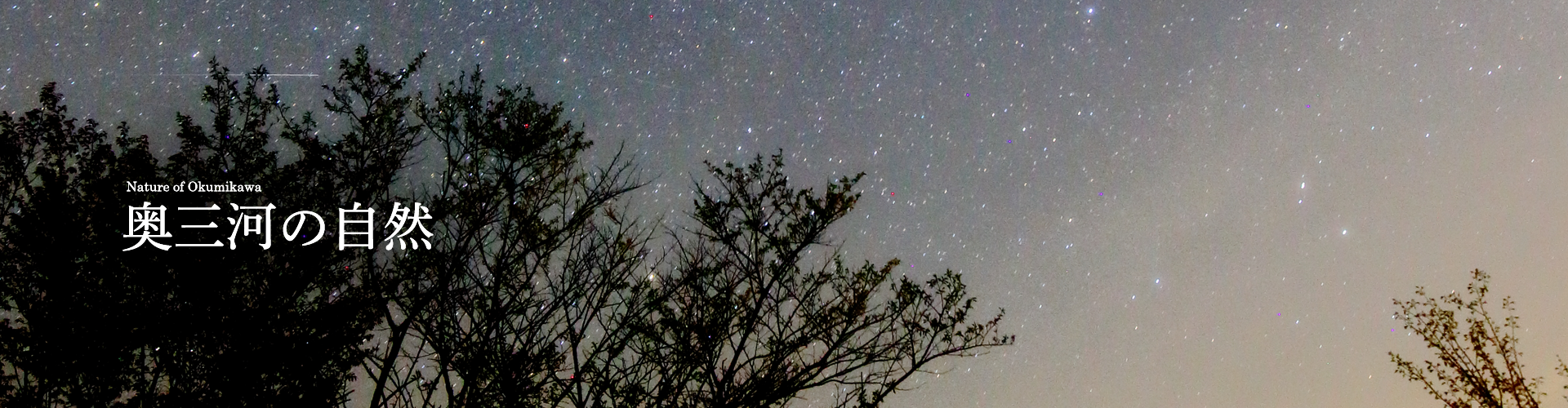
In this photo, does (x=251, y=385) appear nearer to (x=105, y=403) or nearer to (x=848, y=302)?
(x=105, y=403)

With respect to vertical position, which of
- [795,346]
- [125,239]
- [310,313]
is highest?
[125,239]

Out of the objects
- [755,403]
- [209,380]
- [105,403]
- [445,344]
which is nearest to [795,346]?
[755,403]

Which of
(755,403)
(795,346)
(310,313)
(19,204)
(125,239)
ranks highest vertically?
(19,204)

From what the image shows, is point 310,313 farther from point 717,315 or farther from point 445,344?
point 717,315

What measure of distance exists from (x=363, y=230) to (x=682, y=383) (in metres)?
2.61

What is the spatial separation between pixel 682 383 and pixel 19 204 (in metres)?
4.67

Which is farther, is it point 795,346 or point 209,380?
point 795,346

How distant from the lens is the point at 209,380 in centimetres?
559

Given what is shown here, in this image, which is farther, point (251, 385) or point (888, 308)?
point (888, 308)

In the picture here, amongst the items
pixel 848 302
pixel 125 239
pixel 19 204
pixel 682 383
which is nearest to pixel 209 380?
pixel 125 239

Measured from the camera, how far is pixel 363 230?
6.35m

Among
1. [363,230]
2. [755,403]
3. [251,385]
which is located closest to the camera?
[251,385]

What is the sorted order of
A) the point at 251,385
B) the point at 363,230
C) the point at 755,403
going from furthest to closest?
the point at 363,230
the point at 755,403
the point at 251,385

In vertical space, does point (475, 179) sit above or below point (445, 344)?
above
